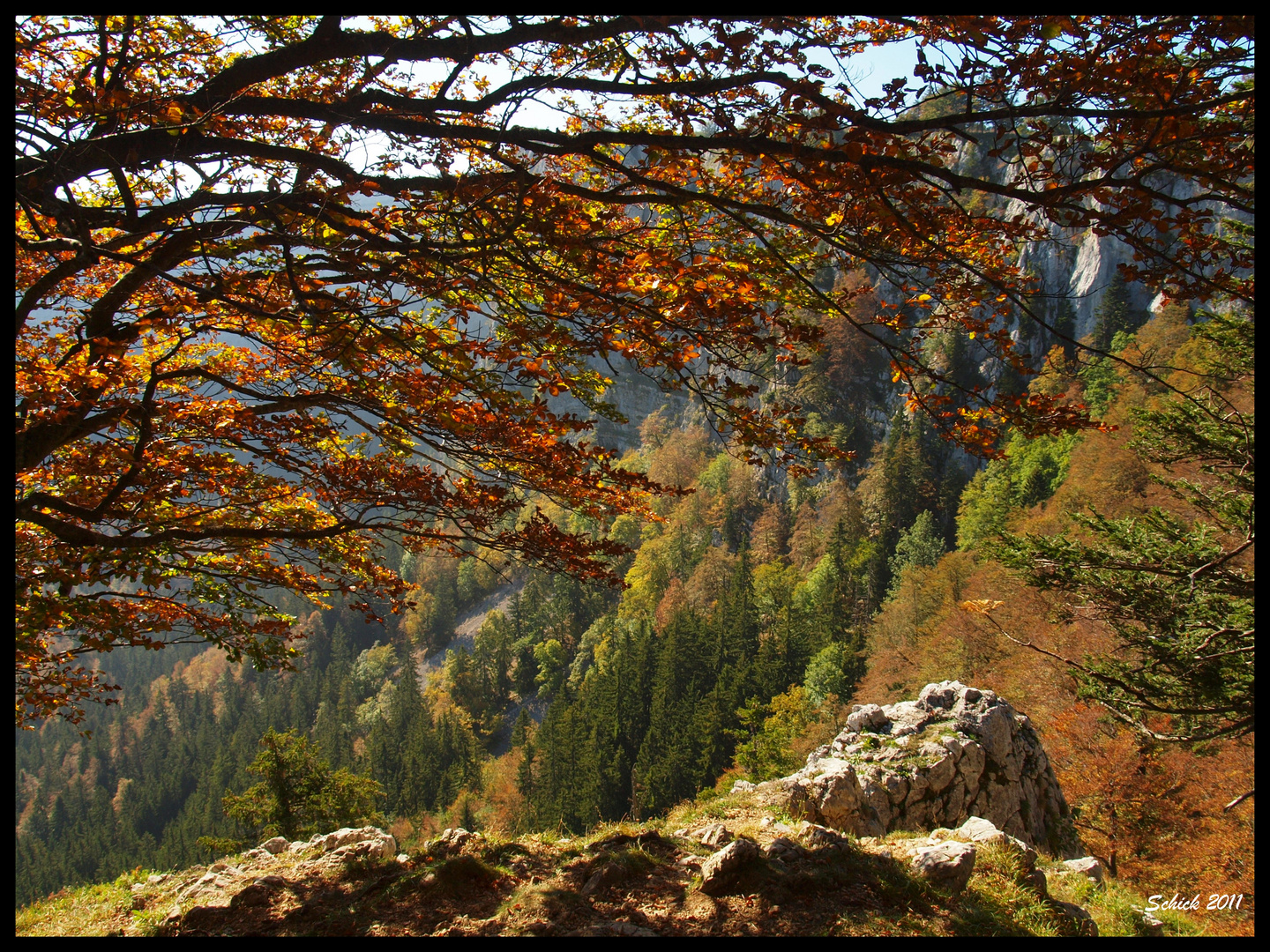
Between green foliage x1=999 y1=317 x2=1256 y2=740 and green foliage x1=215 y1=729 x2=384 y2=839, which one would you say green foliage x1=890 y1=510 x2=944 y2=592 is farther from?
green foliage x1=215 y1=729 x2=384 y2=839

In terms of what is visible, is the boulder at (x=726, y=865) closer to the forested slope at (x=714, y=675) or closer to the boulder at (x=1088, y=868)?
the boulder at (x=1088, y=868)

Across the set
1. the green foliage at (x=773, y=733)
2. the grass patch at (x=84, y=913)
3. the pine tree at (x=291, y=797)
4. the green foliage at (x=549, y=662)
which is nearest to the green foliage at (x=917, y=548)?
the green foliage at (x=773, y=733)

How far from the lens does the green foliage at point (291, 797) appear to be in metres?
16.9

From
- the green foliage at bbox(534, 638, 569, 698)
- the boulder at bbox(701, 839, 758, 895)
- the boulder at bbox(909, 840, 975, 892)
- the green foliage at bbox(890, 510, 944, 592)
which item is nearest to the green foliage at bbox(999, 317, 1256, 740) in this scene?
the boulder at bbox(909, 840, 975, 892)

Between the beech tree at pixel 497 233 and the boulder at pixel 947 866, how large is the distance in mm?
2965

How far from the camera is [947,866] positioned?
4.69m

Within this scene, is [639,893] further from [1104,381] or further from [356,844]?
[1104,381]

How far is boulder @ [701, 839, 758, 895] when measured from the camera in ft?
14.1

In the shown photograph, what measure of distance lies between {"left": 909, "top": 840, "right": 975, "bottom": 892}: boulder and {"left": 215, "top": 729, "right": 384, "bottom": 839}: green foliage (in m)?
16.3

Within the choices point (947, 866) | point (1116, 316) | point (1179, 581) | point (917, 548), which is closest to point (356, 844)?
point (947, 866)

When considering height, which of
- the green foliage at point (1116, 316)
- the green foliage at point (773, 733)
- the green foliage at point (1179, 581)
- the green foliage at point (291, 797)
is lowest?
the green foliage at point (773, 733)

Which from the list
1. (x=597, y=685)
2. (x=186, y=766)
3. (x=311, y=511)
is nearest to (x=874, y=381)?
(x=597, y=685)

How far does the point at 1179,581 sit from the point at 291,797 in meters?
19.2

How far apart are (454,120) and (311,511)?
142 inches
